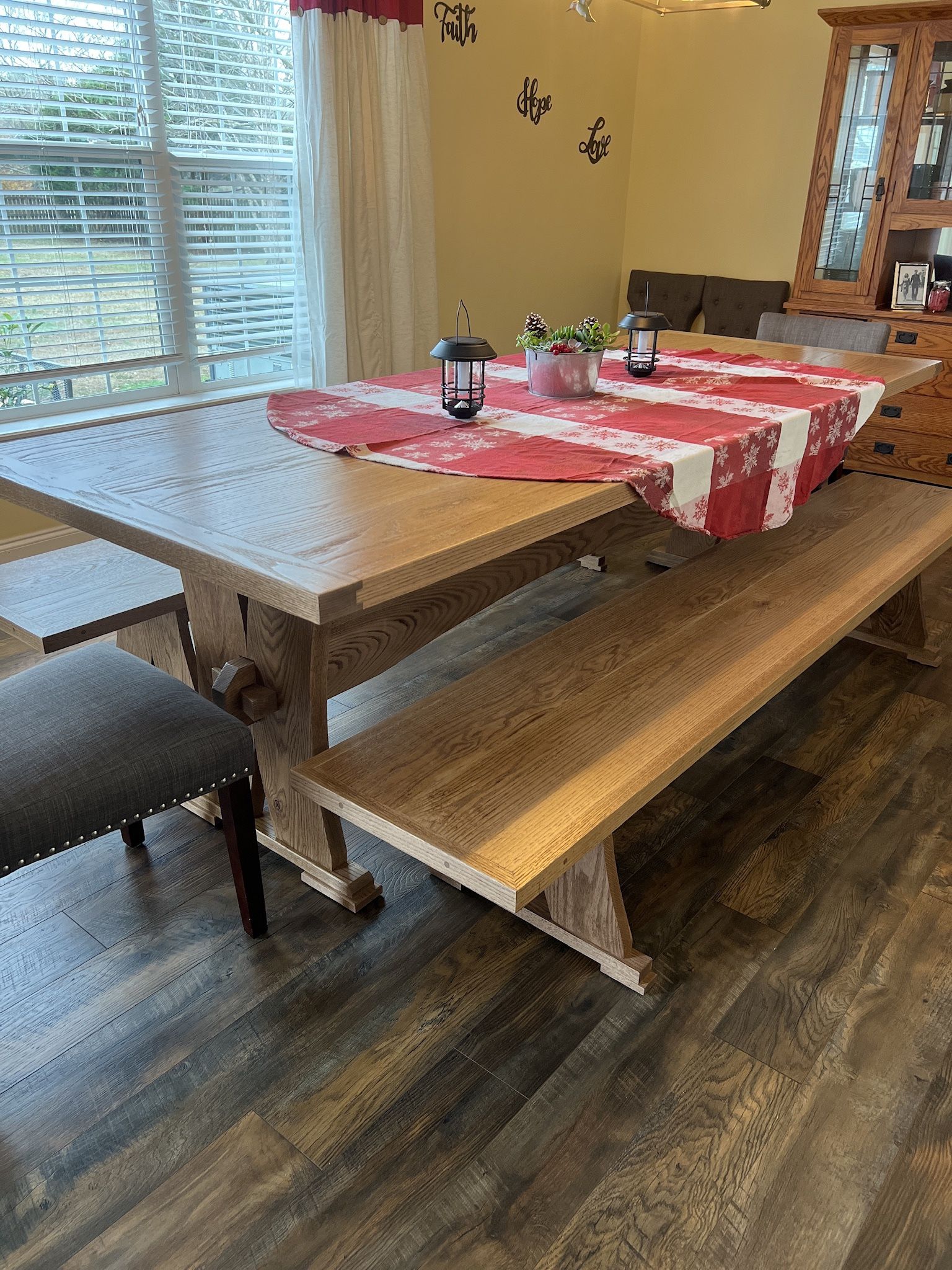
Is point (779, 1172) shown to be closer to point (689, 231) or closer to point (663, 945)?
point (663, 945)

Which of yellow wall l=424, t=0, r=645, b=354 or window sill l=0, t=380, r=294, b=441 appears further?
yellow wall l=424, t=0, r=645, b=354

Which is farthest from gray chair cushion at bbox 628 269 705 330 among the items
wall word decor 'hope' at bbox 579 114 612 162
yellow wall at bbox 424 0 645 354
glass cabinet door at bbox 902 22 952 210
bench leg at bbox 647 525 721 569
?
bench leg at bbox 647 525 721 569

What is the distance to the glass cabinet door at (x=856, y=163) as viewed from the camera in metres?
3.97

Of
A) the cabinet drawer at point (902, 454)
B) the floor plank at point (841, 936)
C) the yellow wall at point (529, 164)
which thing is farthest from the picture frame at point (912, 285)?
the floor plank at point (841, 936)

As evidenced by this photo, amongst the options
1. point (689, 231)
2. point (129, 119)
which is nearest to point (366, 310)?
point (129, 119)

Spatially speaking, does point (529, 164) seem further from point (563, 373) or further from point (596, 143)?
point (563, 373)

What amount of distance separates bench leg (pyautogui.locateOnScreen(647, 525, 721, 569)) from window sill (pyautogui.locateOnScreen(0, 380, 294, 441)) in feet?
4.71

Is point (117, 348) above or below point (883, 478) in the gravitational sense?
above

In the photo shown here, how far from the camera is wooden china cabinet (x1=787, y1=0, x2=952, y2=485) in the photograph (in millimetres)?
3875

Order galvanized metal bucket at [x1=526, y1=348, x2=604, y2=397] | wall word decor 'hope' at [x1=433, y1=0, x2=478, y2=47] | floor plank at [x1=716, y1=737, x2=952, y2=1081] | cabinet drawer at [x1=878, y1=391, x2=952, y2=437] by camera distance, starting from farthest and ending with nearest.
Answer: cabinet drawer at [x1=878, y1=391, x2=952, y2=437] < wall word decor 'hope' at [x1=433, y1=0, x2=478, y2=47] < galvanized metal bucket at [x1=526, y1=348, x2=604, y2=397] < floor plank at [x1=716, y1=737, x2=952, y2=1081]

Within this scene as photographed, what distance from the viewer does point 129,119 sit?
3094 millimetres

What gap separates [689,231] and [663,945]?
4384 mm

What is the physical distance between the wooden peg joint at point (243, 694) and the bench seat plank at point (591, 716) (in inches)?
8.0

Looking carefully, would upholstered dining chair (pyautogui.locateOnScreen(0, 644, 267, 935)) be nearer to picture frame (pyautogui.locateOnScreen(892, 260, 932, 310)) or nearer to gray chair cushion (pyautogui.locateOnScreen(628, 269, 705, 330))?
picture frame (pyautogui.locateOnScreen(892, 260, 932, 310))
